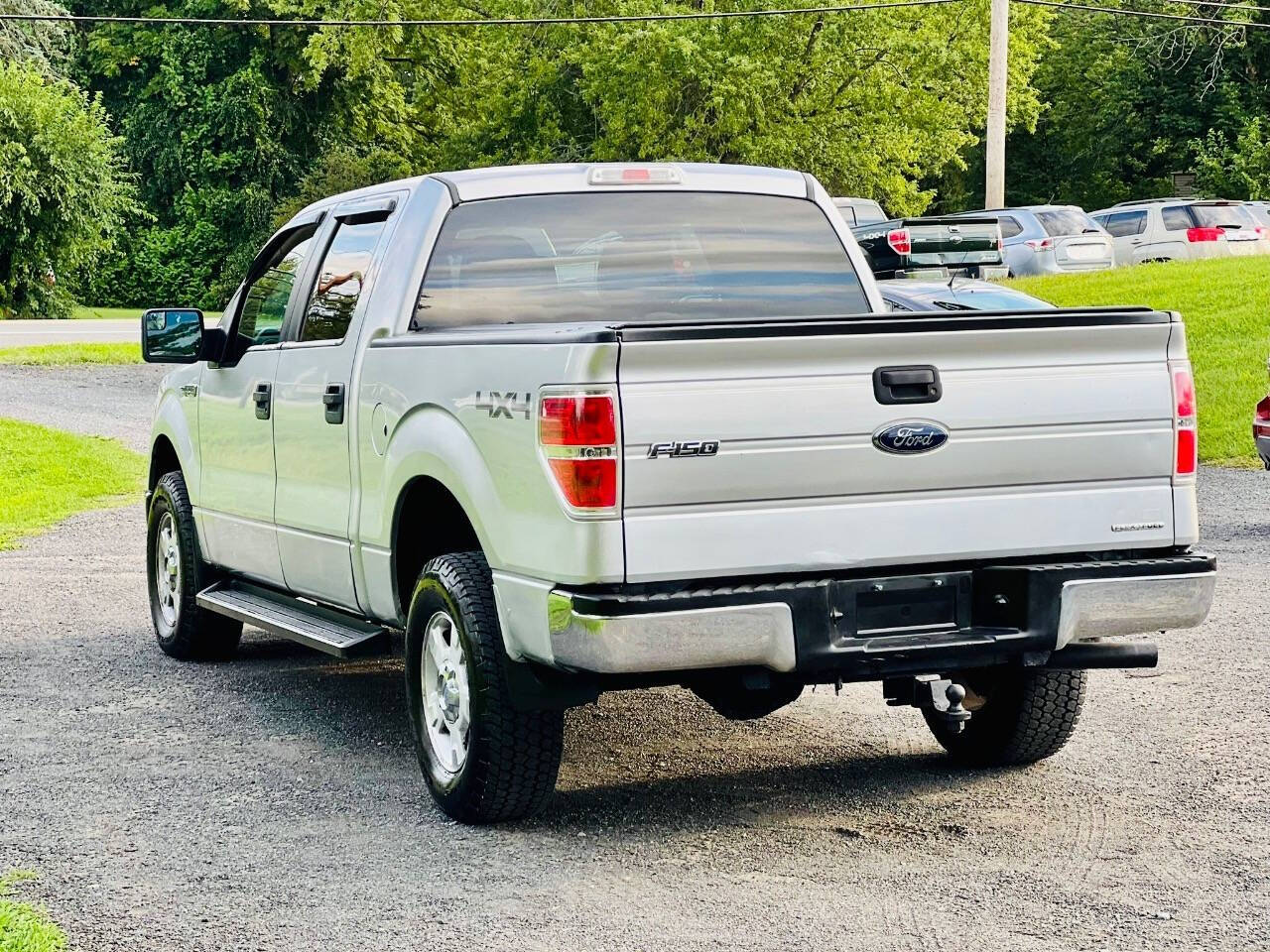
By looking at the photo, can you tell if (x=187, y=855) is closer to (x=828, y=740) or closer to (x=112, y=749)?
(x=112, y=749)

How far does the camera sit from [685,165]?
707 centimetres

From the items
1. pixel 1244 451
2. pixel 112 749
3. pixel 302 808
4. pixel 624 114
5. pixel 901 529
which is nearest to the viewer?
pixel 901 529

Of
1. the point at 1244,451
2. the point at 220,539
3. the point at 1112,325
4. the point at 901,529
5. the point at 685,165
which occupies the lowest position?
the point at 1244,451

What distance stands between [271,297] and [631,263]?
1.92 meters

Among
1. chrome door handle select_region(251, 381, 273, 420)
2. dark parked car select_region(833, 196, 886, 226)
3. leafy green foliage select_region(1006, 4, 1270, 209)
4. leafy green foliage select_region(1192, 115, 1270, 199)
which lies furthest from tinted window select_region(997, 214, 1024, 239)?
chrome door handle select_region(251, 381, 273, 420)

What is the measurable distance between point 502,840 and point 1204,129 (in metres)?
54.4

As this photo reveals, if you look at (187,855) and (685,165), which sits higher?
(685,165)

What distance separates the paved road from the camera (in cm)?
3266

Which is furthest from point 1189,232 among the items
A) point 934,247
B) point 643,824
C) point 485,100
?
point 643,824

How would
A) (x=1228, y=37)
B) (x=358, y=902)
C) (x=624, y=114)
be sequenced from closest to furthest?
(x=358, y=902) < (x=624, y=114) < (x=1228, y=37)

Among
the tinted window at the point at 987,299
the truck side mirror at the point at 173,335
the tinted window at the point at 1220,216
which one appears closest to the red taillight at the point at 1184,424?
the truck side mirror at the point at 173,335

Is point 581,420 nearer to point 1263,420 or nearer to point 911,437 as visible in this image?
point 911,437

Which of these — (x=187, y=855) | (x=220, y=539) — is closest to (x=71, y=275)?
(x=220, y=539)

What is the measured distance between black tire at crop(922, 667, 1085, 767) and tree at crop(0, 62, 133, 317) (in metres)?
34.5
